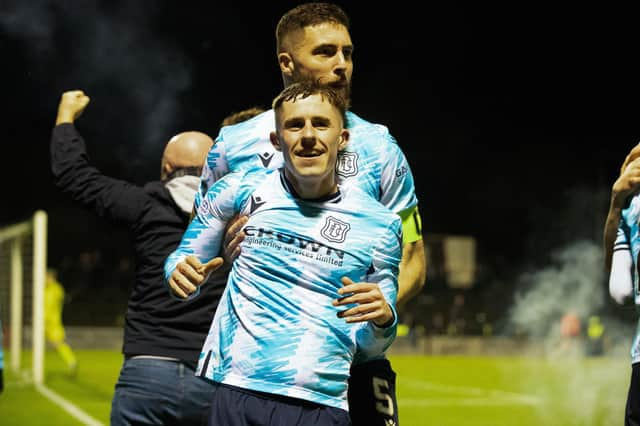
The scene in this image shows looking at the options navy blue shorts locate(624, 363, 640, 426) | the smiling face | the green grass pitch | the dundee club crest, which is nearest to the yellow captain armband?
the dundee club crest

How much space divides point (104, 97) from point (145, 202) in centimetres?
1298

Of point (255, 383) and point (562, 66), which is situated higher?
point (562, 66)

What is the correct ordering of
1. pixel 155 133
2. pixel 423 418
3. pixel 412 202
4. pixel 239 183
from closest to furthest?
pixel 239 183, pixel 412 202, pixel 423 418, pixel 155 133

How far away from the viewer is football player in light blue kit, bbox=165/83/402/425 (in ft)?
8.88

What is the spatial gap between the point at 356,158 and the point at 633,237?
132 centimetres

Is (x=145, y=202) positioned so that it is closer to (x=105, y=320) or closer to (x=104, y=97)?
(x=104, y=97)

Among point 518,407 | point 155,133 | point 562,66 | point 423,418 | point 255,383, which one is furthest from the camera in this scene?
point 562,66

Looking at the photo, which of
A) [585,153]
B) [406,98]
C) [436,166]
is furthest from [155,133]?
[436,166]

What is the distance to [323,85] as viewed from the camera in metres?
3.12

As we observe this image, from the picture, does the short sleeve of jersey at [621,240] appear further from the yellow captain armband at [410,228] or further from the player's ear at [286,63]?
the player's ear at [286,63]

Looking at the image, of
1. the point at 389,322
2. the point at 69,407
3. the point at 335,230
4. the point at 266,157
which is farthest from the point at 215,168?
the point at 69,407

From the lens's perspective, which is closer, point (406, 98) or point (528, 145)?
point (406, 98)

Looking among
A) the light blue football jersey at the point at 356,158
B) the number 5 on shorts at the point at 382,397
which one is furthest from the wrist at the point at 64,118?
the number 5 on shorts at the point at 382,397

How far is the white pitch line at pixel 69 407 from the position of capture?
1038cm
